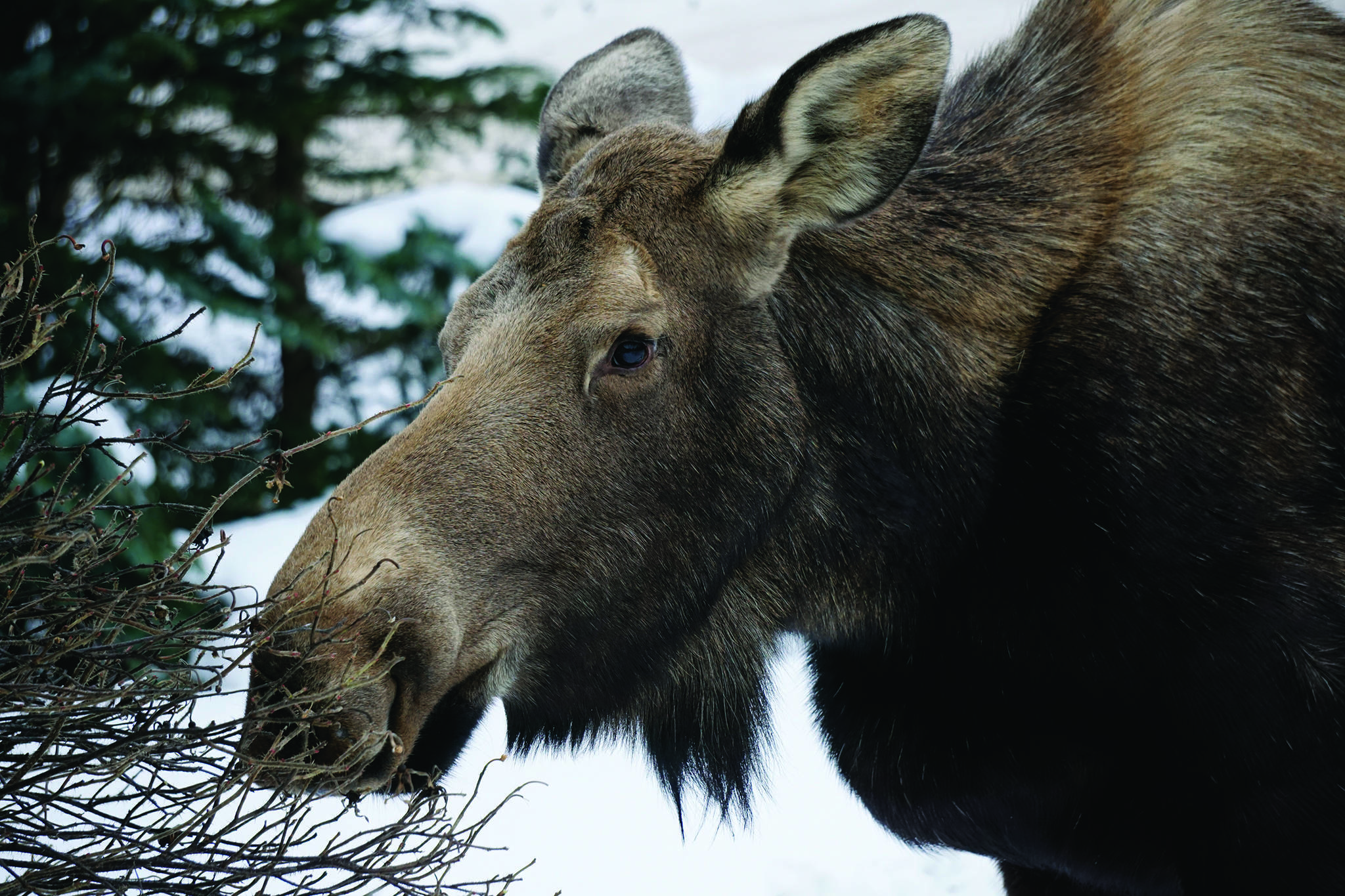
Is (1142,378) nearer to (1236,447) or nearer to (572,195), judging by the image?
(1236,447)

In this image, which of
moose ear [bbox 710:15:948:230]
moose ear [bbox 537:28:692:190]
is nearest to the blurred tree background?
moose ear [bbox 537:28:692:190]

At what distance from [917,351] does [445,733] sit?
4.38ft

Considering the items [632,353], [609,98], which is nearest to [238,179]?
[609,98]

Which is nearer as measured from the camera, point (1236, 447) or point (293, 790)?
point (293, 790)

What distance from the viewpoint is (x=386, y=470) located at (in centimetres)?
234

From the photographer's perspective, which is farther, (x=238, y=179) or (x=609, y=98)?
(x=238, y=179)

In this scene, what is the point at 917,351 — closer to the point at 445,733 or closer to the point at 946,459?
the point at 946,459

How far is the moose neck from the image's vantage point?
2.71 m

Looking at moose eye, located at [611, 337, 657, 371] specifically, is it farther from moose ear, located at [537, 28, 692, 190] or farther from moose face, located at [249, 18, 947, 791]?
moose ear, located at [537, 28, 692, 190]

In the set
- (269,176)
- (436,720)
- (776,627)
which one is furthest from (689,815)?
(269,176)

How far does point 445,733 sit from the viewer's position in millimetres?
2467

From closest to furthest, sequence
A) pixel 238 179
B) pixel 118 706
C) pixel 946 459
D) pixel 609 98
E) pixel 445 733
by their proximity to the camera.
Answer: pixel 118 706
pixel 445 733
pixel 946 459
pixel 609 98
pixel 238 179

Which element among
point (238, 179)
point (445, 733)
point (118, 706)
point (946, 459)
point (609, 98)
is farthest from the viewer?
point (238, 179)

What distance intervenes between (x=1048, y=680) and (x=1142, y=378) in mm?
684
